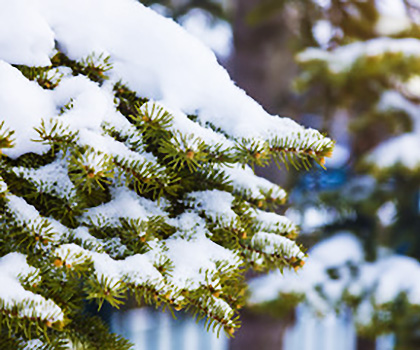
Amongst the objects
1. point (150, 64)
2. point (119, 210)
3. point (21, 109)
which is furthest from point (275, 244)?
point (21, 109)

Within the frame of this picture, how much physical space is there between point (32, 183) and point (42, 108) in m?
0.18

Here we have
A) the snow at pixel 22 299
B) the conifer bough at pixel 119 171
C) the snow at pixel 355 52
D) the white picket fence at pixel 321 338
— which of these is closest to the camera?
the snow at pixel 22 299

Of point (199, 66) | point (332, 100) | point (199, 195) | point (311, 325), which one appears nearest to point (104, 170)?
point (199, 195)

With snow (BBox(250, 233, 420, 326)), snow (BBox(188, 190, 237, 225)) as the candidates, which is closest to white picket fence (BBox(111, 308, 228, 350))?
snow (BBox(250, 233, 420, 326))

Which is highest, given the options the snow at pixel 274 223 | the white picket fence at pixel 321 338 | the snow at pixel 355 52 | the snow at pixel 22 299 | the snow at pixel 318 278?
the snow at pixel 355 52

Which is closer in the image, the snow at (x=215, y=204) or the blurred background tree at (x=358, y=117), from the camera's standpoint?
the snow at (x=215, y=204)

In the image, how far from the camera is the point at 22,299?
1.02m

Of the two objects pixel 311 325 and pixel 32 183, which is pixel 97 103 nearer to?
pixel 32 183

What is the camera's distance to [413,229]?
442 centimetres

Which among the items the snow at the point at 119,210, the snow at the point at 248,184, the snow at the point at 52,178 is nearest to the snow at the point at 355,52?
the snow at the point at 248,184

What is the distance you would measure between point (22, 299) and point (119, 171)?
358 mm

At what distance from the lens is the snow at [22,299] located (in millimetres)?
1011

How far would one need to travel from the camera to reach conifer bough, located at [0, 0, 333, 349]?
1130 mm

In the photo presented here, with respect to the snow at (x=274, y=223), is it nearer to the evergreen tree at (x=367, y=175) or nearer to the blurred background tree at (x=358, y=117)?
the blurred background tree at (x=358, y=117)
